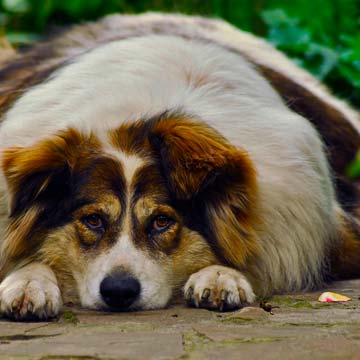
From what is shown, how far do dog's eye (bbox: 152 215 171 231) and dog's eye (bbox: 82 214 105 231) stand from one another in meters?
0.23

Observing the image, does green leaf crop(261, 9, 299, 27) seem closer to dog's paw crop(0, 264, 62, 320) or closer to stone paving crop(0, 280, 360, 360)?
stone paving crop(0, 280, 360, 360)

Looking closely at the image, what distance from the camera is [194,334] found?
11.7 ft

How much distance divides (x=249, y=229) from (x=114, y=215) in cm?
69

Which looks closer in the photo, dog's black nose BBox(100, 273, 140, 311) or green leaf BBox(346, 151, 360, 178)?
dog's black nose BBox(100, 273, 140, 311)

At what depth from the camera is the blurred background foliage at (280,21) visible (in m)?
8.44

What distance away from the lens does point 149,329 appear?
377 cm

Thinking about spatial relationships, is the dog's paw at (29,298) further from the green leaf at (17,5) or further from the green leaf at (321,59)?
the green leaf at (17,5)

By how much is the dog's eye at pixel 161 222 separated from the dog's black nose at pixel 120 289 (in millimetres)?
303

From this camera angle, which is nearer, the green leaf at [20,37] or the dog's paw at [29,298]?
the dog's paw at [29,298]

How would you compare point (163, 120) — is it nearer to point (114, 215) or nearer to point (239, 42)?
point (114, 215)

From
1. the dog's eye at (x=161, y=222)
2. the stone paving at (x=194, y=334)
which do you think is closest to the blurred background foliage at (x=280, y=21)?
the dog's eye at (x=161, y=222)

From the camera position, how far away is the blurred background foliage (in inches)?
332

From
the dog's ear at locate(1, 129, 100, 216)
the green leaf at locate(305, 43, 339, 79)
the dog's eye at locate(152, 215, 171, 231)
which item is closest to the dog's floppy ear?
the dog's ear at locate(1, 129, 100, 216)

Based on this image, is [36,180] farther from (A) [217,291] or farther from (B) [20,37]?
(B) [20,37]
